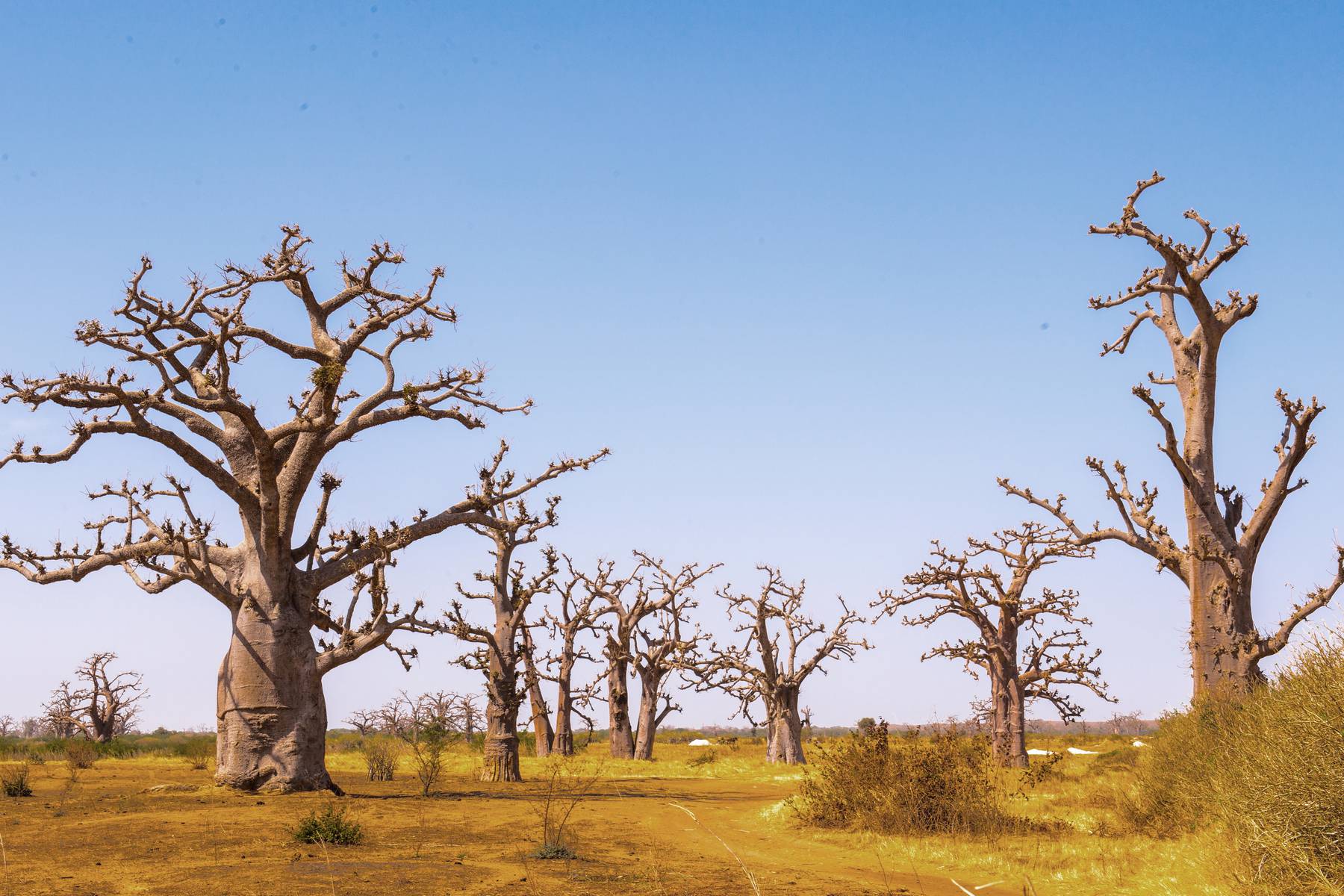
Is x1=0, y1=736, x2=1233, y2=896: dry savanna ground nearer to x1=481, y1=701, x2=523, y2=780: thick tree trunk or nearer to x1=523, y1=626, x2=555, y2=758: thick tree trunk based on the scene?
x1=481, y1=701, x2=523, y2=780: thick tree trunk

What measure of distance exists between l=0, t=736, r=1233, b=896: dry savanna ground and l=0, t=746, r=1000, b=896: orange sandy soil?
0.04 meters

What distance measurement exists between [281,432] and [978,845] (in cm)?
1115

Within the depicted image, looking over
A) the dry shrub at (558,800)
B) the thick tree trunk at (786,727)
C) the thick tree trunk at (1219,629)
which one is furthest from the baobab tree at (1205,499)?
the thick tree trunk at (786,727)

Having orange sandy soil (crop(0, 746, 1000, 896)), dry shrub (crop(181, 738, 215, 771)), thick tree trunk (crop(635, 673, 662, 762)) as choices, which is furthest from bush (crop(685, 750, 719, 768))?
orange sandy soil (crop(0, 746, 1000, 896))

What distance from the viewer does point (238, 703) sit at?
15.9 m

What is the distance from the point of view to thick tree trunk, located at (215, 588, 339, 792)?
52.0 feet

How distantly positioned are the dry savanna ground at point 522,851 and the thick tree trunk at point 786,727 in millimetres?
14997

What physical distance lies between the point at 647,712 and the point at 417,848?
77.4ft

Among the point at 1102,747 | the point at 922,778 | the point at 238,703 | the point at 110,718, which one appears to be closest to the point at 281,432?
the point at 238,703

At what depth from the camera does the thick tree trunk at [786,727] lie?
108ft

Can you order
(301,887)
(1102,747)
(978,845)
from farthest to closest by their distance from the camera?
1. (1102,747)
2. (978,845)
3. (301,887)

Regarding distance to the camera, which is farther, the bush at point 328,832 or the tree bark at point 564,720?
the tree bark at point 564,720

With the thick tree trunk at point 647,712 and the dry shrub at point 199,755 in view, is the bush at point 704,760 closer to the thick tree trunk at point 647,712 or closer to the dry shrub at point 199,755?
the thick tree trunk at point 647,712

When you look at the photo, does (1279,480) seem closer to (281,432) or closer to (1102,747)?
(281,432)
